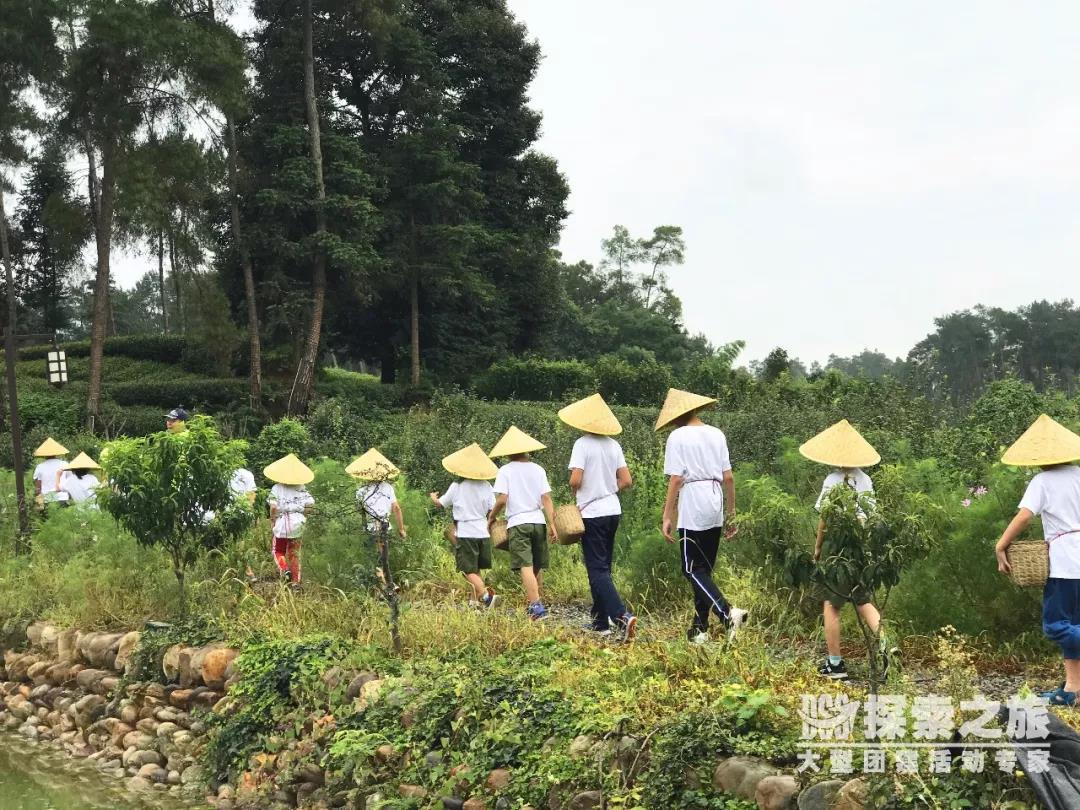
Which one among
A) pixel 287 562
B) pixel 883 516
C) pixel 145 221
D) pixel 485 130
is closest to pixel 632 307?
pixel 485 130

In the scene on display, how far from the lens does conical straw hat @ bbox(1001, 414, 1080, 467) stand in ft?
18.5

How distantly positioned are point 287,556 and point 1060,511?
662 cm

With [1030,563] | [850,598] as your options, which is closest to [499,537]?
[850,598]

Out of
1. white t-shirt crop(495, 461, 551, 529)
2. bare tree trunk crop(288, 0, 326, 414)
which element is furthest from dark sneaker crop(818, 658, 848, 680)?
bare tree trunk crop(288, 0, 326, 414)

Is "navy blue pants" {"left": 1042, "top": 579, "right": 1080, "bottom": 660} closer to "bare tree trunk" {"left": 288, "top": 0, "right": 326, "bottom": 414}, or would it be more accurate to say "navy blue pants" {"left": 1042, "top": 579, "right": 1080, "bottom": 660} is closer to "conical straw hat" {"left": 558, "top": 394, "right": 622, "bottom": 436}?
"conical straw hat" {"left": 558, "top": 394, "right": 622, "bottom": 436}

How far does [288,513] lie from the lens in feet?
31.8

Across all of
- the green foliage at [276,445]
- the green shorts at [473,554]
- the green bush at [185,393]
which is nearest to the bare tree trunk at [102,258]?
the green bush at [185,393]

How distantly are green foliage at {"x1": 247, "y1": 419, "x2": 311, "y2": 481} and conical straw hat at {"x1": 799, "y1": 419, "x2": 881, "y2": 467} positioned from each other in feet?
43.2

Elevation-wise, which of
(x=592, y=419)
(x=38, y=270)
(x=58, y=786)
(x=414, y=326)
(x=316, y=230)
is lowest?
(x=58, y=786)

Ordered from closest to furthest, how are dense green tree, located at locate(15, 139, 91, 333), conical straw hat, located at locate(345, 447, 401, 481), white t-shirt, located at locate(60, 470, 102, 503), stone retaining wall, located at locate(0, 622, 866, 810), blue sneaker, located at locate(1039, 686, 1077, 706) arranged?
stone retaining wall, located at locate(0, 622, 866, 810) < blue sneaker, located at locate(1039, 686, 1077, 706) < conical straw hat, located at locate(345, 447, 401, 481) < white t-shirt, located at locate(60, 470, 102, 503) < dense green tree, located at locate(15, 139, 91, 333)

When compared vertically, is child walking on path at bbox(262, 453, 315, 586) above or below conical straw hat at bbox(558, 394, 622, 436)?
below

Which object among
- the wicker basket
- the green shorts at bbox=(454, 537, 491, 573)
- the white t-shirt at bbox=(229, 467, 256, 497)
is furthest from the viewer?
the white t-shirt at bbox=(229, 467, 256, 497)

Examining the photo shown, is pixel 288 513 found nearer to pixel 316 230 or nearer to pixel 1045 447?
pixel 1045 447

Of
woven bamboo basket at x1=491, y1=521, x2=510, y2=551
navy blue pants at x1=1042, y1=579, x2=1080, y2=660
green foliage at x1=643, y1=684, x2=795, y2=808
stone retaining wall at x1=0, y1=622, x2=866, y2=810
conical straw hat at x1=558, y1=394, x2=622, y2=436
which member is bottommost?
stone retaining wall at x1=0, y1=622, x2=866, y2=810
